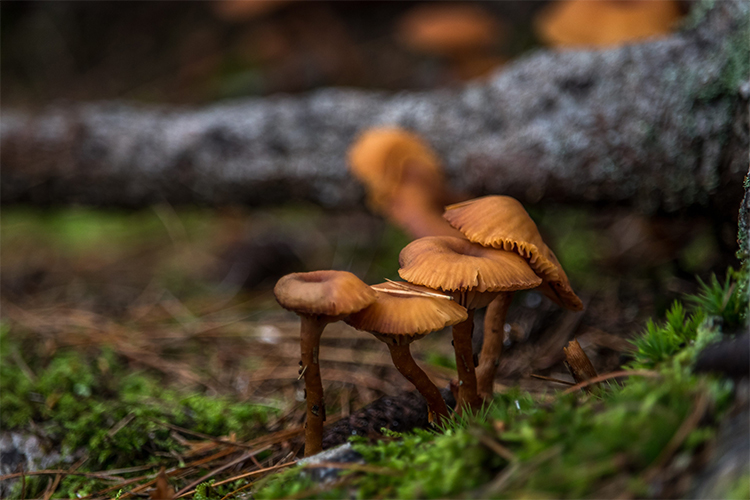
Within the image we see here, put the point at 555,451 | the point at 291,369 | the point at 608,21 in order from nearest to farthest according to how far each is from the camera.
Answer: the point at 555,451 → the point at 291,369 → the point at 608,21

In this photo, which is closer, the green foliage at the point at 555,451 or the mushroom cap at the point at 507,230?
the green foliage at the point at 555,451

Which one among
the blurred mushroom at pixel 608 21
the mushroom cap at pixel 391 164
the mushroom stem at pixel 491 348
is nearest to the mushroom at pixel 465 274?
the mushroom stem at pixel 491 348

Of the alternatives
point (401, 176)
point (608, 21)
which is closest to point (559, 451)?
point (401, 176)

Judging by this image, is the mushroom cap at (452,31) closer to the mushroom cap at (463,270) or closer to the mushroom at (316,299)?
the mushroom cap at (463,270)

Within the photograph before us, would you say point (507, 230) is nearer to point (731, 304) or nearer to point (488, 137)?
point (731, 304)

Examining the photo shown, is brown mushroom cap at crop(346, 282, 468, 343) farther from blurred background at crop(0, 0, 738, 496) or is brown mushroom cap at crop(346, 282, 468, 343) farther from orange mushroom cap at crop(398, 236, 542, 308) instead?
blurred background at crop(0, 0, 738, 496)
